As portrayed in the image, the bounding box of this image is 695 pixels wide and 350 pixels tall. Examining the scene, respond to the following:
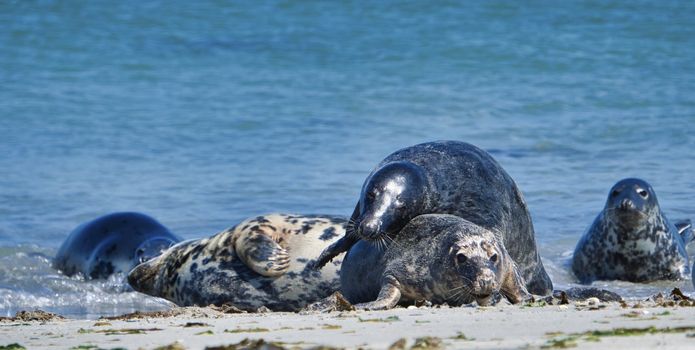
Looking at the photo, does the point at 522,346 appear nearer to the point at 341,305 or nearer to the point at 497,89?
the point at 341,305

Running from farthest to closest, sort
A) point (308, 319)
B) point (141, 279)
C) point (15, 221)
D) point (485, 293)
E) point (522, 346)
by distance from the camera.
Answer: point (15, 221), point (141, 279), point (485, 293), point (308, 319), point (522, 346)

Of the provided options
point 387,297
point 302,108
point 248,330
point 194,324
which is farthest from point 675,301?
point 302,108

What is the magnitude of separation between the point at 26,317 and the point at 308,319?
1.52m

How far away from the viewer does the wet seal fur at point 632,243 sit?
9.73 metres

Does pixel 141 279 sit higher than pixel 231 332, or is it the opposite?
pixel 231 332

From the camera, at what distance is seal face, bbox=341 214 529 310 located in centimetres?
609

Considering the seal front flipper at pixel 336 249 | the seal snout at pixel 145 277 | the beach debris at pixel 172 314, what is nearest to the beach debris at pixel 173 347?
the beach debris at pixel 172 314

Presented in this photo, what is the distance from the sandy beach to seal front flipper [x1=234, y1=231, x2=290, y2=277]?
4.89 ft

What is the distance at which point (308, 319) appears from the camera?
5.43 metres

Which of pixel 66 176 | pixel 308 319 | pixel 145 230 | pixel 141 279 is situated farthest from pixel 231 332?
pixel 66 176

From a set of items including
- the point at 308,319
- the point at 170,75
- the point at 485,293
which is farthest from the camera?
the point at 170,75

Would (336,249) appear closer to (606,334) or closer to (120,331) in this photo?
(120,331)

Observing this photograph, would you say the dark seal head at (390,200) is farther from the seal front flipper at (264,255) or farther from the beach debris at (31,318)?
the beach debris at (31,318)

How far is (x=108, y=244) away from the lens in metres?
10.3
